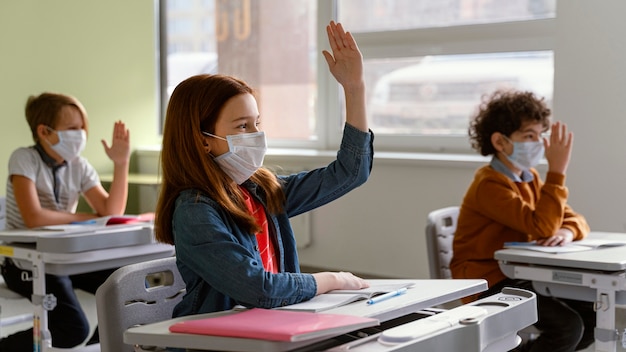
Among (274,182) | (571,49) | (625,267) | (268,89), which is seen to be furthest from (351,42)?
(268,89)

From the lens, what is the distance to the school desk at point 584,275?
2326mm

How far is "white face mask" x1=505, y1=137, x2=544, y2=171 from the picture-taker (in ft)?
9.63

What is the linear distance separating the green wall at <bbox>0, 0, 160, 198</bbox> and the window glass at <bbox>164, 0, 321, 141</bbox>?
352 millimetres

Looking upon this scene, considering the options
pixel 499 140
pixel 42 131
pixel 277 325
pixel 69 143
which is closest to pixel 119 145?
pixel 69 143

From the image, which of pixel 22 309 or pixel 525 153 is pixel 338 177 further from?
pixel 22 309

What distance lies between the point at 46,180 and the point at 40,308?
0.65 meters

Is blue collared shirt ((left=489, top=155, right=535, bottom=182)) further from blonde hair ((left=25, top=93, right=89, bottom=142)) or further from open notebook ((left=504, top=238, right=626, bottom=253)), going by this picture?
blonde hair ((left=25, top=93, right=89, bottom=142))

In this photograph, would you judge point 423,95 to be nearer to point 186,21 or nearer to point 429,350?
point 186,21

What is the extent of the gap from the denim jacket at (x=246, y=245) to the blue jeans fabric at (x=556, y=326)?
100 centimetres

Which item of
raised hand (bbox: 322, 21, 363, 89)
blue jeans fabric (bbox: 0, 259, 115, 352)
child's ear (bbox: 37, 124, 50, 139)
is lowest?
blue jeans fabric (bbox: 0, 259, 115, 352)

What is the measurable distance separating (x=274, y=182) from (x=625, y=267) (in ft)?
3.47

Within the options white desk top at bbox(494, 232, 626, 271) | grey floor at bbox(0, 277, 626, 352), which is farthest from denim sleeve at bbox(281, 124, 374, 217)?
grey floor at bbox(0, 277, 626, 352)

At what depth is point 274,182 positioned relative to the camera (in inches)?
75.4

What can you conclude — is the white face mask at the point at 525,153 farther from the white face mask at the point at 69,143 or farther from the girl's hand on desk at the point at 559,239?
the white face mask at the point at 69,143
